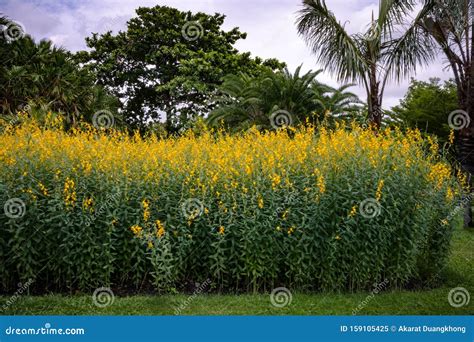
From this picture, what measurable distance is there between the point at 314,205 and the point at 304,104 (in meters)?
12.0

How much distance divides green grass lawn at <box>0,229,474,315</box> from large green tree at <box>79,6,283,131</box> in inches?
777

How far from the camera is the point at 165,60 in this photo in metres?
27.2

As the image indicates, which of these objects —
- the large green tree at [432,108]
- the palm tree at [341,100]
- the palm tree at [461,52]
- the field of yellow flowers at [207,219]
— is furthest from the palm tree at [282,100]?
the field of yellow flowers at [207,219]

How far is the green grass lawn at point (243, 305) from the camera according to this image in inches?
222

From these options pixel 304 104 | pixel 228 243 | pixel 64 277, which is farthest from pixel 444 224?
pixel 304 104

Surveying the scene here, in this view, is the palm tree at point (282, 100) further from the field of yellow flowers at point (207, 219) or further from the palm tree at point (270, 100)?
the field of yellow flowers at point (207, 219)

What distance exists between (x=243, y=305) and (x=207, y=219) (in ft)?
3.61

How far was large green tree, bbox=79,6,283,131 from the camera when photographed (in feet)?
84.8

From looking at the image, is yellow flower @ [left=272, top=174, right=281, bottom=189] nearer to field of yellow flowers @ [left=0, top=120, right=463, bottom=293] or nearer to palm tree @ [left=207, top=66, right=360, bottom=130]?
field of yellow flowers @ [left=0, top=120, right=463, bottom=293]

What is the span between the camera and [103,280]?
6.26 meters

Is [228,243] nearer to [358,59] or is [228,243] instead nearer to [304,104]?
[358,59]

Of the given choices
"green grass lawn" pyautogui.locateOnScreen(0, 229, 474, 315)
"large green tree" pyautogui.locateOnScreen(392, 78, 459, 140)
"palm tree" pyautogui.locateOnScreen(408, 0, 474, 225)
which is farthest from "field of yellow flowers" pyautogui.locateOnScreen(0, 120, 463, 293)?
"large green tree" pyautogui.locateOnScreen(392, 78, 459, 140)

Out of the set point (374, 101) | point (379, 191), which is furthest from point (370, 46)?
point (379, 191)

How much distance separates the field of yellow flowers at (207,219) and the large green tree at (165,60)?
62.2 feet
